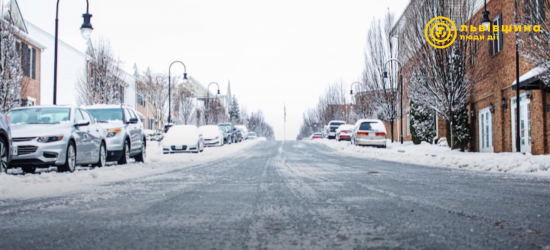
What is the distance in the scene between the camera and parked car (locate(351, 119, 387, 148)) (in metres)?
31.0

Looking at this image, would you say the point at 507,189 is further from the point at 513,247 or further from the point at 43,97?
the point at 43,97

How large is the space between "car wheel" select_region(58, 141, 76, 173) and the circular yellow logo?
16538 millimetres

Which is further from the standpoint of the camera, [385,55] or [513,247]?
[385,55]

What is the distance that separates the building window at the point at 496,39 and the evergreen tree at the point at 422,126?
9.94 meters

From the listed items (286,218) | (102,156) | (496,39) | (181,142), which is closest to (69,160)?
(102,156)

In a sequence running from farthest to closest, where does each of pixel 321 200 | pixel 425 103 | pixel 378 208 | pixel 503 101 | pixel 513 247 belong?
1. pixel 425 103
2. pixel 503 101
3. pixel 321 200
4. pixel 378 208
5. pixel 513 247

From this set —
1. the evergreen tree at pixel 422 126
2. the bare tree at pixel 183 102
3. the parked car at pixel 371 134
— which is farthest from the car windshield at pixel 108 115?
the bare tree at pixel 183 102

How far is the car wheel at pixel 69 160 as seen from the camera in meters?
12.1

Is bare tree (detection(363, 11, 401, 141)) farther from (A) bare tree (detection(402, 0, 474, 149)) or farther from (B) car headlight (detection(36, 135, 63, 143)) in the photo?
(B) car headlight (detection(36, 135, 63, 143))

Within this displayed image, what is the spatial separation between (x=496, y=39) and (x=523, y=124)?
4649mm

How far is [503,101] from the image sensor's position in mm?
22859

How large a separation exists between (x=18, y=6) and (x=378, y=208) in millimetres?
30417

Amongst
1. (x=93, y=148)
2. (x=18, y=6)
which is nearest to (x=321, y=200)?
(x=93, y=148)

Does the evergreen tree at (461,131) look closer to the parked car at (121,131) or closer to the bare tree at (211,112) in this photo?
the parked car at (121,131)
